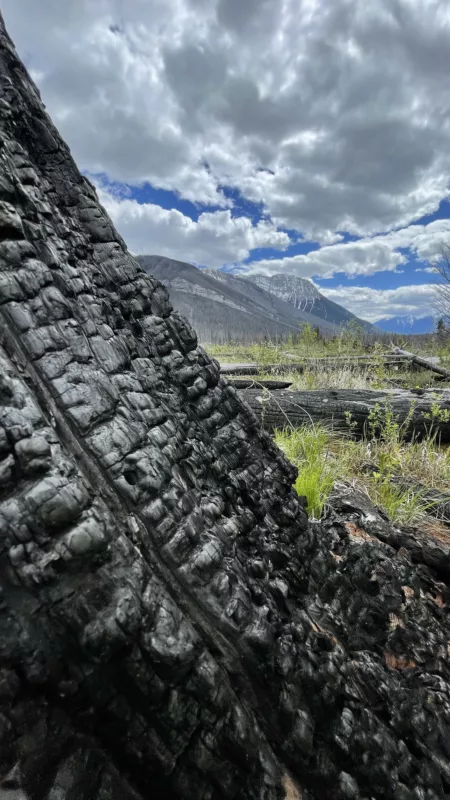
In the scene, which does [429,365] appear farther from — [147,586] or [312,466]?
[147,586]

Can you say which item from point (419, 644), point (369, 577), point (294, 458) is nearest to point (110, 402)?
point (369, 577)

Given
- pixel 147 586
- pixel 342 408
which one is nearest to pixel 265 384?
pixel 342 408

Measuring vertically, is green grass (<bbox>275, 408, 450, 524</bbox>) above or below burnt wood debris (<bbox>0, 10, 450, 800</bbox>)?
below

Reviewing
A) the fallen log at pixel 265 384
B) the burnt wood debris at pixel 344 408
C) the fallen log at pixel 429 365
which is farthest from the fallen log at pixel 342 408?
the fallen log at pixel 429 365

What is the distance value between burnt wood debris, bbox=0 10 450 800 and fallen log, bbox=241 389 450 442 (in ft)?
11.0

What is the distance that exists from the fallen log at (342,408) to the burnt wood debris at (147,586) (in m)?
3.35

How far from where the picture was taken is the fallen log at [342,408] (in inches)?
188

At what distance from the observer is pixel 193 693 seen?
0.87 meters

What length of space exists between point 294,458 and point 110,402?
241 centimetres

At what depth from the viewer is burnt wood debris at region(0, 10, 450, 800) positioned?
2.59 feet

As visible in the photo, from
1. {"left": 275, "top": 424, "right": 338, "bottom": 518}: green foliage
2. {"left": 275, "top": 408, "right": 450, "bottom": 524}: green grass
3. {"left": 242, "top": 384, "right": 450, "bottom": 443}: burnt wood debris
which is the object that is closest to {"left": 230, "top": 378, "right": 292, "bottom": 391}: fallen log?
{"left": 242, "top": 384, "right": 450, "bottom": 443}: burnt wood debris

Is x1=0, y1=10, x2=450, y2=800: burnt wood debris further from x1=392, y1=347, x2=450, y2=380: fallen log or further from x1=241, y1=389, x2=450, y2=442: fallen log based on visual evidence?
x1=392, y1=347, x2=450, y2=380: fallen log

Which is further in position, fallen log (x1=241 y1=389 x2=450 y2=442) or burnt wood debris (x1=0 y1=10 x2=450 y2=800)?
fallen log (x1=241 y1=389 x2=450 y2=442)

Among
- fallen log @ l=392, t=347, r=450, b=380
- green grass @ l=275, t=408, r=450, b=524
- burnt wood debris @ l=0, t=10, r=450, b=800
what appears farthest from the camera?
fallen log @ l=392, t=347, r=450, b=380
